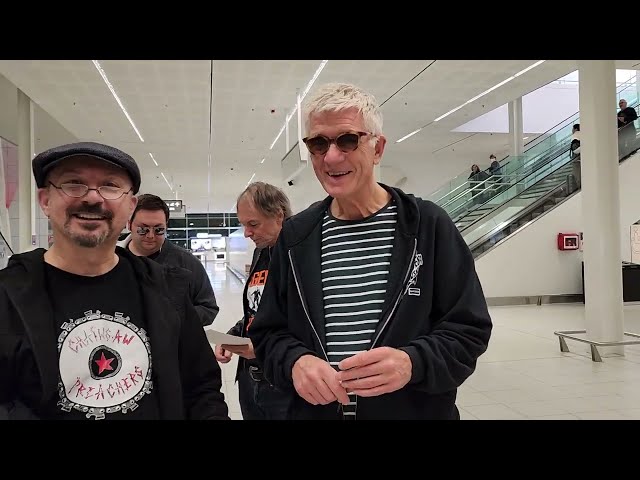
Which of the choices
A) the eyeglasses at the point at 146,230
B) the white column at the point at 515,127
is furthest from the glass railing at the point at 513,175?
the eyeglasses at the point at 146,230

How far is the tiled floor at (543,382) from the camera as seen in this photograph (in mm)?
3768

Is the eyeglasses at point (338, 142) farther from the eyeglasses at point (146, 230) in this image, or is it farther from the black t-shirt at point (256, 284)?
the eyeglasses at point (146, 230)

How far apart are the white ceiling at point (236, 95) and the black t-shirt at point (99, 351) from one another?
7.22m

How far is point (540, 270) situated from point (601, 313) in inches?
198

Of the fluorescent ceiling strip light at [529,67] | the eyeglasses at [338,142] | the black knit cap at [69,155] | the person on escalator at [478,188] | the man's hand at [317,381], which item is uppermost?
the fluorescent ceiling strip light at [529,67]

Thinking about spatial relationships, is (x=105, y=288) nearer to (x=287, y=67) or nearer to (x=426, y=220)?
(x=426, y=220)

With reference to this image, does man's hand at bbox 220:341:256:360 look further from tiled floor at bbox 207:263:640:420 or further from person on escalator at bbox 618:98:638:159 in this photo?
person on escalator at bbox 618:98:638:159

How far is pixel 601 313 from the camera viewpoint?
5785 mm

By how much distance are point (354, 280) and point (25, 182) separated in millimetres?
11384

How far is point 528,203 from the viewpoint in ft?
37.2

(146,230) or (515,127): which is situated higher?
(515,127)

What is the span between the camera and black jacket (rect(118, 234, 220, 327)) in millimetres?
2586

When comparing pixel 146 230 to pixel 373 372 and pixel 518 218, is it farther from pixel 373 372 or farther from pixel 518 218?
pixel 518 218

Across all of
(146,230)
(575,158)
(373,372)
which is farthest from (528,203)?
(373,372)
